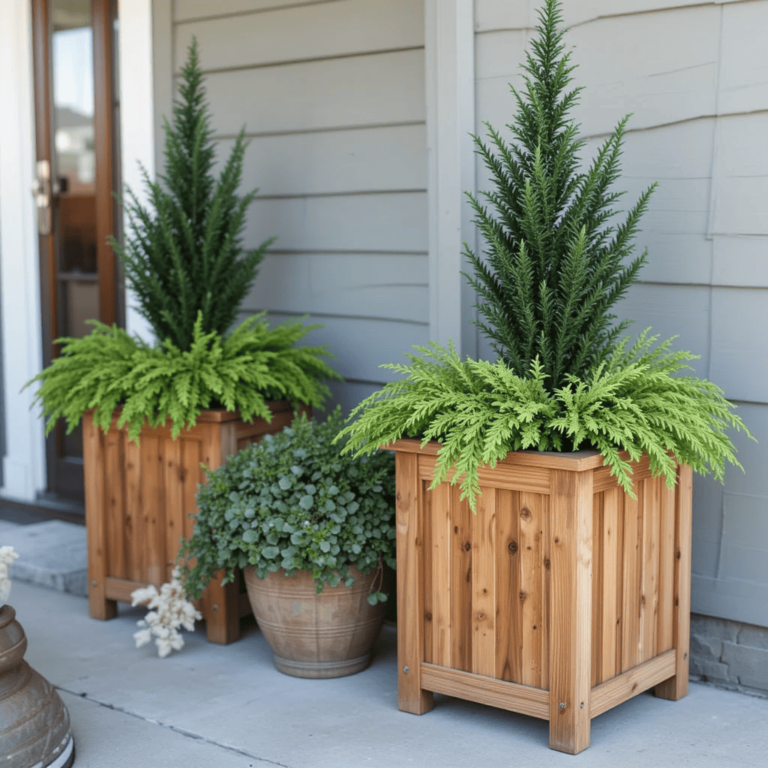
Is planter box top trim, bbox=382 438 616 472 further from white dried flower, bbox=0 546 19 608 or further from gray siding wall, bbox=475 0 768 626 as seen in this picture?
white dried flower, bbox=0 546 19 608

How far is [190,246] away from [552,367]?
1416 millimetres

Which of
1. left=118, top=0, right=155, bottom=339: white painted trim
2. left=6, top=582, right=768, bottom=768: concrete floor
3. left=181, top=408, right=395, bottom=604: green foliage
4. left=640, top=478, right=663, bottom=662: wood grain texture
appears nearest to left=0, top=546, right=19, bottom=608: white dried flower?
left=6, top=582, right=768, bottom=768: concrete floor

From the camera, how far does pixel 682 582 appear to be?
263 centimetres

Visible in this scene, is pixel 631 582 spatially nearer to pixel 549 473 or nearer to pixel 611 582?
pixel 611 582

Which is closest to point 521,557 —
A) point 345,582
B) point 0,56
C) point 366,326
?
point 345,582

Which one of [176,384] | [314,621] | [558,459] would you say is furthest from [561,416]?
[176,384]

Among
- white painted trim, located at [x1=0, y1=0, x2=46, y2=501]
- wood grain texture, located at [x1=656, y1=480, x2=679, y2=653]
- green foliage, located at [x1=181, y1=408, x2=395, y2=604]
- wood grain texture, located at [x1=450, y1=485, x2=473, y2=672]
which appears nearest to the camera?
wood grain texture, located at [x1=450, y1=485, x2=473, y2=672]

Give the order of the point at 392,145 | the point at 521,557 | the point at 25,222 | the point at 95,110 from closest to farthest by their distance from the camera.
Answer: the point at 521,557 → the point at 392,145 → the point at 95,110 → the point at 25,222

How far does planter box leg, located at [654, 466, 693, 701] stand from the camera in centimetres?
261

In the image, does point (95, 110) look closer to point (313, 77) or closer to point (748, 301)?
point (313, 77)

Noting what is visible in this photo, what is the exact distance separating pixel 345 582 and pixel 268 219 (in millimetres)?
1578

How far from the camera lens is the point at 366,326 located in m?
3.54

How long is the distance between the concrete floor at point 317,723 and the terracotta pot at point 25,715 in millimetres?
124

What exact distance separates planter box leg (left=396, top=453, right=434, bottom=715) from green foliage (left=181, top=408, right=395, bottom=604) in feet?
0.66
